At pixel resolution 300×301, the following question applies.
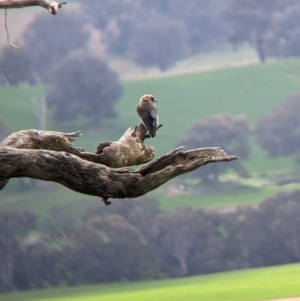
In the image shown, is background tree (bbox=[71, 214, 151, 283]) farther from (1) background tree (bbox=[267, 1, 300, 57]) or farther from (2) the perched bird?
(2) the perched bird

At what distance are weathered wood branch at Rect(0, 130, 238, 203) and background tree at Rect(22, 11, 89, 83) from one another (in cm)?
6457

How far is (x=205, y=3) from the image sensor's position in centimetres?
9119

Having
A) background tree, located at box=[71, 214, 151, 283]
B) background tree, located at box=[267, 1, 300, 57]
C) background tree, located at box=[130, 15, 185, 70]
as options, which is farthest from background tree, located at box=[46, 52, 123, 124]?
background tree, located at box=[267, 1, 300, 57]

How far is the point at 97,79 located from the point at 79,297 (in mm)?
29746

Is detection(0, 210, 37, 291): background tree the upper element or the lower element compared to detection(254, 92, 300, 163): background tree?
lower

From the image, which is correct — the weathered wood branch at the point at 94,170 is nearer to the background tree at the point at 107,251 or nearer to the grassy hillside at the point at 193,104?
the background tree at the point at 107,251

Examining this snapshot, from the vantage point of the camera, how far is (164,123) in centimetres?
6359

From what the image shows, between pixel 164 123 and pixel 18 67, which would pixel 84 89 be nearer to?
pixel 18 67

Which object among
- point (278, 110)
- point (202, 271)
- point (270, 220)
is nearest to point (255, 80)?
point (278, 110)

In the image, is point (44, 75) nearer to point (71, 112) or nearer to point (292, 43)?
point (71, 112)

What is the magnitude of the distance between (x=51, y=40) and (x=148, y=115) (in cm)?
7256

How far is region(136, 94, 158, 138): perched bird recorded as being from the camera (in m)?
7.66

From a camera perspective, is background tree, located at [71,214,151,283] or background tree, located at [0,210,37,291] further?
background tree, located at [71,214,151,283]

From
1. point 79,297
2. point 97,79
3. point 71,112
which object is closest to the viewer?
point 79,297
